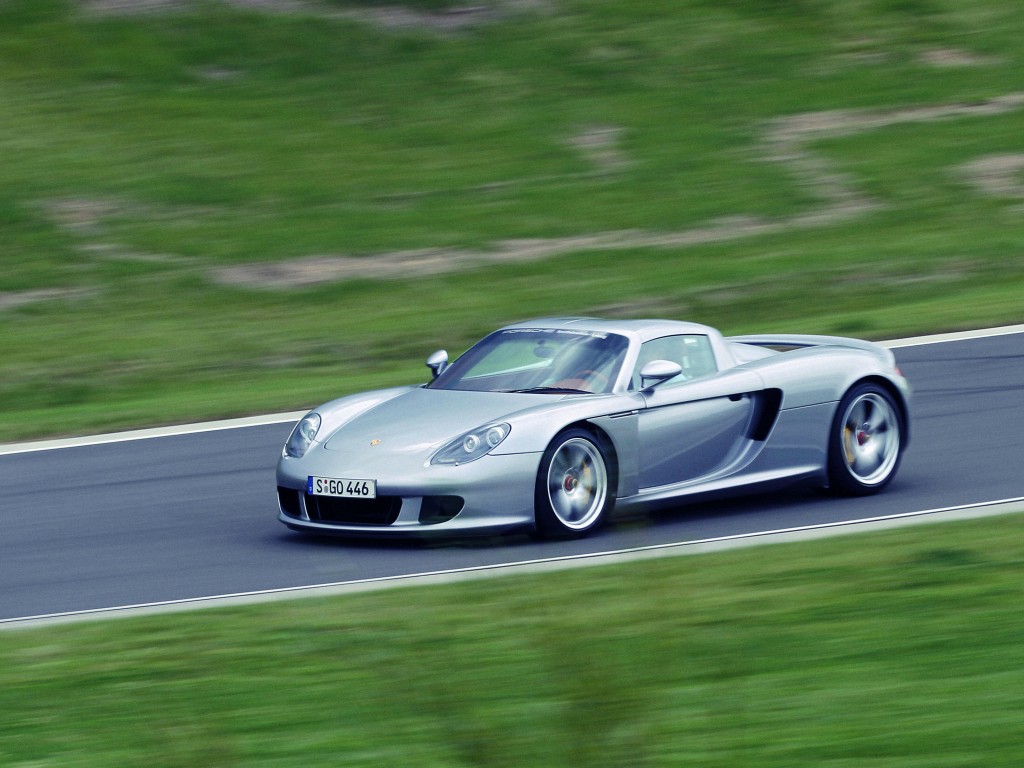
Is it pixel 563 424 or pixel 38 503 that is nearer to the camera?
pixel 563 424

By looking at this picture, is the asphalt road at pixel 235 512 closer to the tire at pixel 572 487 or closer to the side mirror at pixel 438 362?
the tire at pixel 572 487

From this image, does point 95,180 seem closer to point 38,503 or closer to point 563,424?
point 38,503

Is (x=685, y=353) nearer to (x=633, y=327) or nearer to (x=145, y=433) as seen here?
(x=633, y=327)

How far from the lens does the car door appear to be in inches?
350

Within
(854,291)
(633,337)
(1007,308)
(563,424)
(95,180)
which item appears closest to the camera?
(563,424)

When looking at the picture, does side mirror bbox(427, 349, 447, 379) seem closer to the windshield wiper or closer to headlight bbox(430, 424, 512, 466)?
the windshield wiper

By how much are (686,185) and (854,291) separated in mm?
5305

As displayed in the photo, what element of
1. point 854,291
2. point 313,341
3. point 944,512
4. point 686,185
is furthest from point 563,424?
point 686,185

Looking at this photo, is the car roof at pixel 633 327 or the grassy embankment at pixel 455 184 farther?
the grassy embankment at pixel 455 184

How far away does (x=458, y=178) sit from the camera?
75.6ft

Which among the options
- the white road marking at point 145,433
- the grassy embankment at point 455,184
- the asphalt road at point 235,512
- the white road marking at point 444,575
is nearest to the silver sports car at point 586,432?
the asphalt road at point 235,512

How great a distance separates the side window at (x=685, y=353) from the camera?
30.4 feet

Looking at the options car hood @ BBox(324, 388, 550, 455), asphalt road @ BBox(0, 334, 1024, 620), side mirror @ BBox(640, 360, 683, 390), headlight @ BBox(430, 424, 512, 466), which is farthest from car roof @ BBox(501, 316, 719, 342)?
headlight @ BBox(430, 424, 512, 466)

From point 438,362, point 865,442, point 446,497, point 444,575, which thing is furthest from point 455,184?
point 444,575
